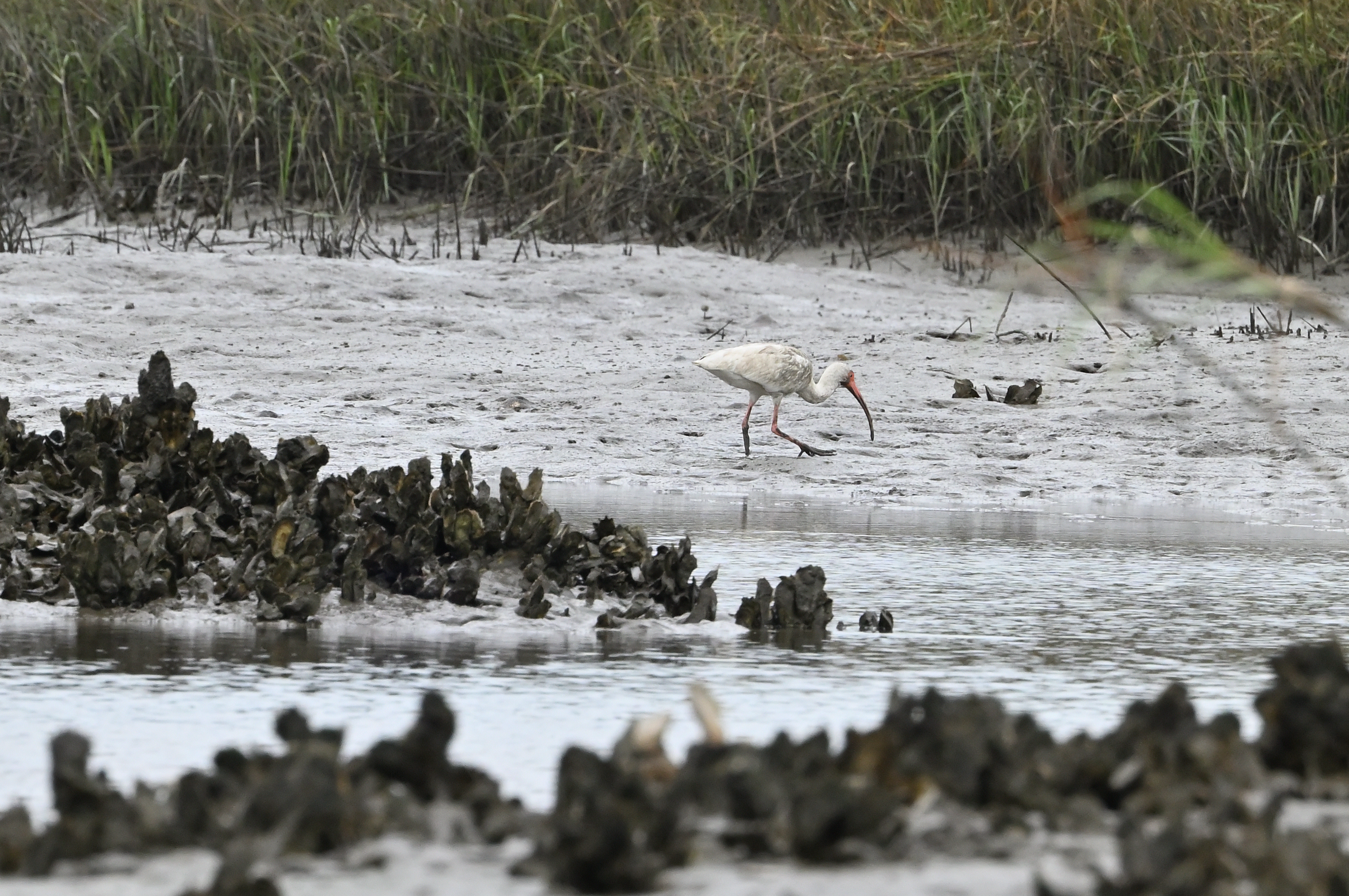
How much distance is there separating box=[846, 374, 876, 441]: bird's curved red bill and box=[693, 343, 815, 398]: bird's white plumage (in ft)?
0.66

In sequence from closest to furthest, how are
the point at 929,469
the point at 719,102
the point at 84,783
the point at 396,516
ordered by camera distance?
the point at 84,783
the point at 396,516
the point at 929,469
the point at 719,102

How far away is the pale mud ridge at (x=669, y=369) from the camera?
328 inches

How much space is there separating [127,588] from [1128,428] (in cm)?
556

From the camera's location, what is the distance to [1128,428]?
29.6 feet

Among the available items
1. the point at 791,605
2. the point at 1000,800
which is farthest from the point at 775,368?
the point at 1000,800

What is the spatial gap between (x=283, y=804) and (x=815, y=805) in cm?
62

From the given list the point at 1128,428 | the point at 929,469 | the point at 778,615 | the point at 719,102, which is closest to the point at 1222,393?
the point at 1128,428

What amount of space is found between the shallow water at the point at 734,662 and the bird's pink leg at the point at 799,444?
2479 millimetres

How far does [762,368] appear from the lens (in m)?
8.95

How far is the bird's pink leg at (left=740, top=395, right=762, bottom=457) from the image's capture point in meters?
8.75

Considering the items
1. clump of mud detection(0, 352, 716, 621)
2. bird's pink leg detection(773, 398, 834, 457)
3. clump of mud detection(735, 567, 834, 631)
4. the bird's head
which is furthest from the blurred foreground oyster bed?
the bird's head

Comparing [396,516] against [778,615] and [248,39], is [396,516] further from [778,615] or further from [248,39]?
[248,39]

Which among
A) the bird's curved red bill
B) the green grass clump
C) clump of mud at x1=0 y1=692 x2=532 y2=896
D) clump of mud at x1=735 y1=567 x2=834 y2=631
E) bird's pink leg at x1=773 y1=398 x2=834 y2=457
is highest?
the green grass clump

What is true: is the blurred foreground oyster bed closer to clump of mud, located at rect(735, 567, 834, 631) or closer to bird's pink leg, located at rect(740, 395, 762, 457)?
clump of mud, located at rect(735, 567, 834, 631)
